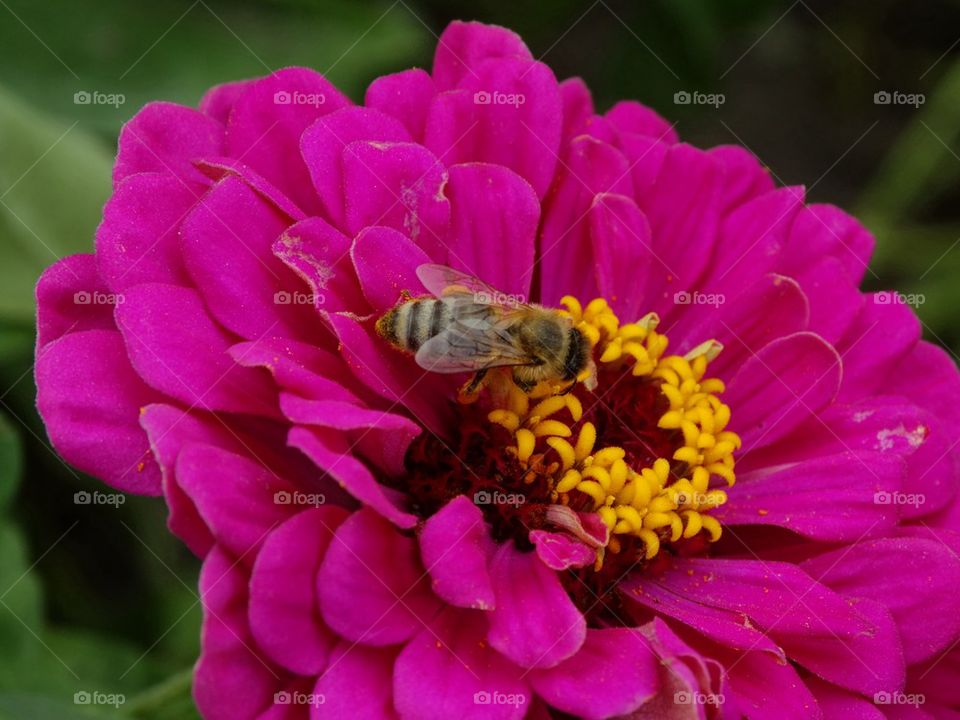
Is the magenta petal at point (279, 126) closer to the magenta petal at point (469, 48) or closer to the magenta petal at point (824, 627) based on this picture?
the magenta petal at point (469, 48)

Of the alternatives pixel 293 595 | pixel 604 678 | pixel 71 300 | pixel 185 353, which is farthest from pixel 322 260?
pixel 604 678

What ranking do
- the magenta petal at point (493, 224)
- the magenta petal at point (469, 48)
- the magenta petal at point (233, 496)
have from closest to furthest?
1. the magenta petal at point (233, 496)
2. the magenta petal at point (493, 224)
3. the magenta petal at point (469, 48)

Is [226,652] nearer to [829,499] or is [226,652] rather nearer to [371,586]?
[371,586]

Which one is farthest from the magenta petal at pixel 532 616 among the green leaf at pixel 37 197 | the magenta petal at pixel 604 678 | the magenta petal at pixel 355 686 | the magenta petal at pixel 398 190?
the green leaf at pixel 37 197

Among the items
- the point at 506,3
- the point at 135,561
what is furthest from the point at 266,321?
the point at 506,3

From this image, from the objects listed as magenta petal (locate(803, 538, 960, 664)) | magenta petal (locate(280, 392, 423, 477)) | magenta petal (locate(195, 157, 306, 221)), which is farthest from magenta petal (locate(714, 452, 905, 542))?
magenta petal (locate(195, 157, 306, 221))

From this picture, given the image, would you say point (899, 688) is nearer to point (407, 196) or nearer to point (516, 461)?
point (516, 461)

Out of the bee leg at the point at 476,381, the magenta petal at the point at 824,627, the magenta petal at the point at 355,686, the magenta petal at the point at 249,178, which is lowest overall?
Answer: the magenta petal at the point at 355,686

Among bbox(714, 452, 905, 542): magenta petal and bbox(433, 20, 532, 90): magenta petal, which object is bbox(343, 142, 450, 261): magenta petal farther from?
bbox(714, 452, 905, 542): magenta petal
